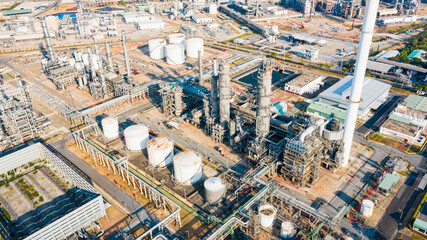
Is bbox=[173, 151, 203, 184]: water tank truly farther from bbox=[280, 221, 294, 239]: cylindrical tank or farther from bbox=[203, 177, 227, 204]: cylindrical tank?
bbox=[280, 221, 294, 239]: cylindrical tank

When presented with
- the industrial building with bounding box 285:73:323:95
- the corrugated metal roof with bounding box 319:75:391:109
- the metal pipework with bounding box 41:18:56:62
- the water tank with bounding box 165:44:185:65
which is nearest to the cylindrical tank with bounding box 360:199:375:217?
the corrugated metal roof with bounding box 319:75:391:109

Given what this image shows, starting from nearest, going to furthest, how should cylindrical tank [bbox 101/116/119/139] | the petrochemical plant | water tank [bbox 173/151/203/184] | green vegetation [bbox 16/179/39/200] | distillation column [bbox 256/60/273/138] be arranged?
1. the petrochemical plant
2. water tank [bbox 173/151/203/184]
3. green vegetation [bbox 16/179/39/200]
4. distillation column [bbox 256/60/273/138]
5. cylindrical tank [bbox 101/116/119/139]

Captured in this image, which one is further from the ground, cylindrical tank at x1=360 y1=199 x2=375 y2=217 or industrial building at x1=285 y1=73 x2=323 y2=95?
industrial building at x1=285 y1=73 x2=323 y2=95

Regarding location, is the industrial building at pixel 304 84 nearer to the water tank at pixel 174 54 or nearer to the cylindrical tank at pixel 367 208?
the water tank at pixel 174 54

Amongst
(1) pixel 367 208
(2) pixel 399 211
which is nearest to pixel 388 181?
(2) pixel 399 211

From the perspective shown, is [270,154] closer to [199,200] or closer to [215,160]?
[215,160]

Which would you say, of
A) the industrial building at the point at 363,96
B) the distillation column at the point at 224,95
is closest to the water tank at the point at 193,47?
the industrial building at the point at 363,96

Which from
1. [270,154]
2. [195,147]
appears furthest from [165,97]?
[270,154]
